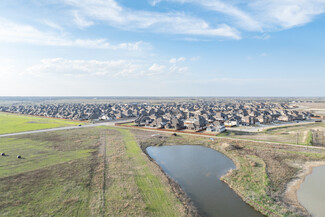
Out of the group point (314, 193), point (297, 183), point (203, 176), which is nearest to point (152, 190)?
point (203, 176)

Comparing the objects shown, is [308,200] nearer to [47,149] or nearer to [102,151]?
[102,151]

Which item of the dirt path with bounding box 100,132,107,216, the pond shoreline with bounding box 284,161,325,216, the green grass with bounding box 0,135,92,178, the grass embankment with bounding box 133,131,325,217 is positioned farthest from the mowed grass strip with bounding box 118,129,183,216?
the pond shoreline with bounding box 284,161,325,216

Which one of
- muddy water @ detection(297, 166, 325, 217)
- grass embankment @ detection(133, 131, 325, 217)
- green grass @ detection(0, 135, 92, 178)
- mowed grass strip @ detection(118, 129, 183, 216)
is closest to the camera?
mowed grass strip @ detection(118, 129, 183, 216)

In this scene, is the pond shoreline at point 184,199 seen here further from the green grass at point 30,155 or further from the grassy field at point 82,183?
the green grass at point 30,155

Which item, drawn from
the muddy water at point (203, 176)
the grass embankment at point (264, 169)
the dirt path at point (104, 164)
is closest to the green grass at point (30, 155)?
the dirt path at point (104, 164)

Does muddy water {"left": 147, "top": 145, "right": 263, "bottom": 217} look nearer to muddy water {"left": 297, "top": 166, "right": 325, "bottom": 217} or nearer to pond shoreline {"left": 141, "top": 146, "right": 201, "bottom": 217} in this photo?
pond shoreline {"left": 141, "top": 146, "right": 201, "bottom": 217}

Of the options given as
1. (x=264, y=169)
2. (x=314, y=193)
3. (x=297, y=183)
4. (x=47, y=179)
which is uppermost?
(x=47, y=179)

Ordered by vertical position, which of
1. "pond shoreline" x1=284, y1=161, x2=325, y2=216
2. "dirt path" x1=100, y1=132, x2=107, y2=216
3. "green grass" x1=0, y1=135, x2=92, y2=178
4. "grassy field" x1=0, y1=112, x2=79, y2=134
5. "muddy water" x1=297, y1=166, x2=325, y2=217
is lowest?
"muddy water" x1=297, y1=166, x2=325, y2=217

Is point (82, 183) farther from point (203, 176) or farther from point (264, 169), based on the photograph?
point (264, 169)
